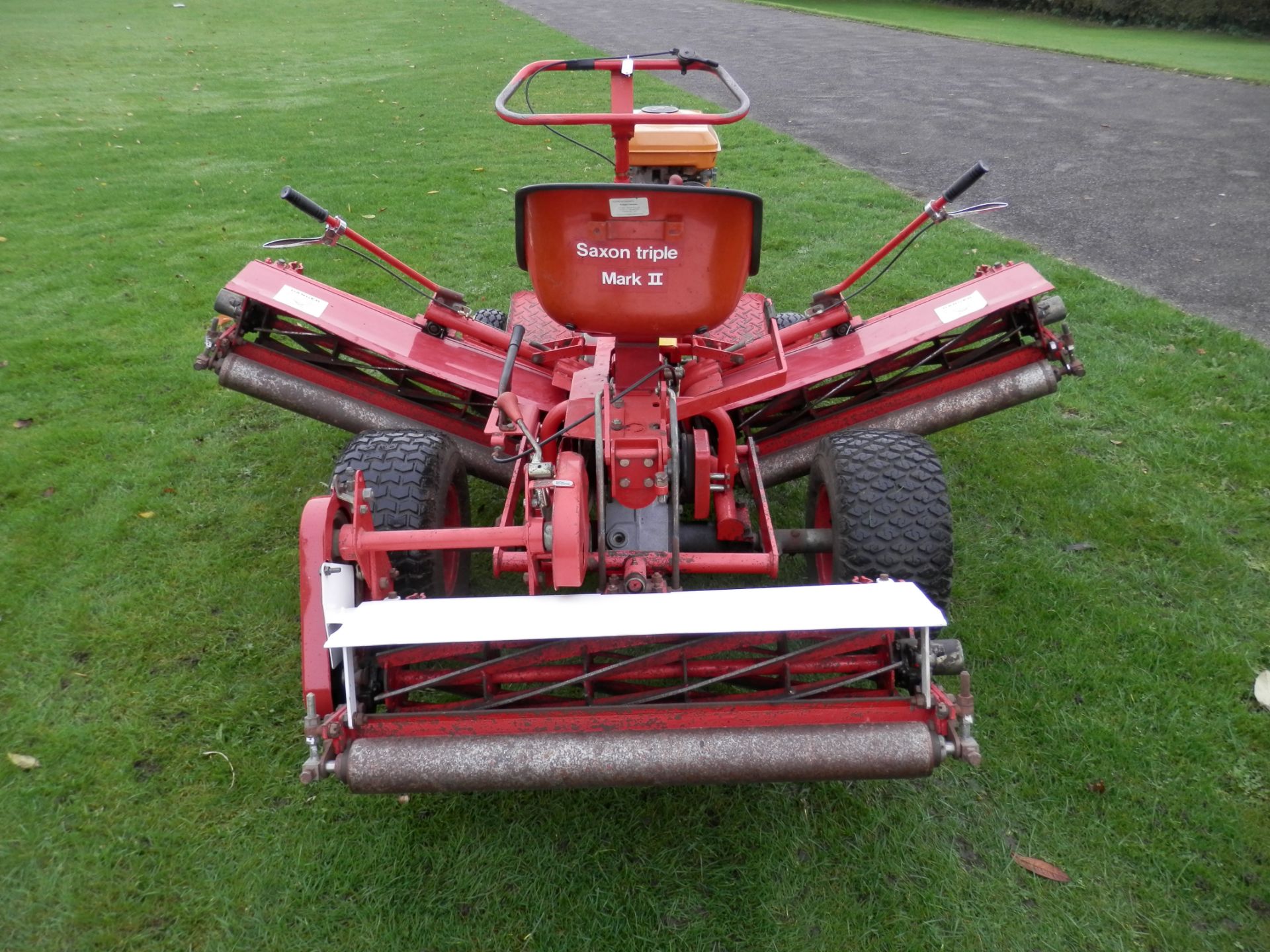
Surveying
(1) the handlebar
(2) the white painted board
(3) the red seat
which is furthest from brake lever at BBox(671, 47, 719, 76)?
(2) the white painted board

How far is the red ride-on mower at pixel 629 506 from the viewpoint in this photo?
A: 242 cm

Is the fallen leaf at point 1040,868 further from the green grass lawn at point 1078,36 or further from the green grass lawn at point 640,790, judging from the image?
the green grass lawn at point 1078,36

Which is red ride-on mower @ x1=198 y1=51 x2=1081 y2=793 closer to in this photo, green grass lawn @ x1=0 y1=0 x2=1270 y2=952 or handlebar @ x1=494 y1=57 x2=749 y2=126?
handlebar @ x1=494 y1=57 x2=749 y2=126

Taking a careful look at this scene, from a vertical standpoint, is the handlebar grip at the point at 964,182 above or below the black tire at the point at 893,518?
above

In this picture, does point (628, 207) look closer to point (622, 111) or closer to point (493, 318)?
point (622, 111)

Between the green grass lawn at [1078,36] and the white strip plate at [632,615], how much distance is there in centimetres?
1566

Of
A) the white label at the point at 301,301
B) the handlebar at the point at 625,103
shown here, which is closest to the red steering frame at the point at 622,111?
the handlebar at the point at 625,103

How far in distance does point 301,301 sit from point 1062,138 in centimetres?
1017

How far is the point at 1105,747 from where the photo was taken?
10.3 feet

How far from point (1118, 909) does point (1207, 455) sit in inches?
114

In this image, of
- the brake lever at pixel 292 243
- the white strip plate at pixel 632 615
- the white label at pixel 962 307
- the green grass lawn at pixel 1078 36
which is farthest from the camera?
the green grass lawn at pixel 1078 36

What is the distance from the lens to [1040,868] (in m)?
2.76

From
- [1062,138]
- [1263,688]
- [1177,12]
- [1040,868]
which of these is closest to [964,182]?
[1263,688]

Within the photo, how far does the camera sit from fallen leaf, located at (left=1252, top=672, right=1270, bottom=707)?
328 cm
